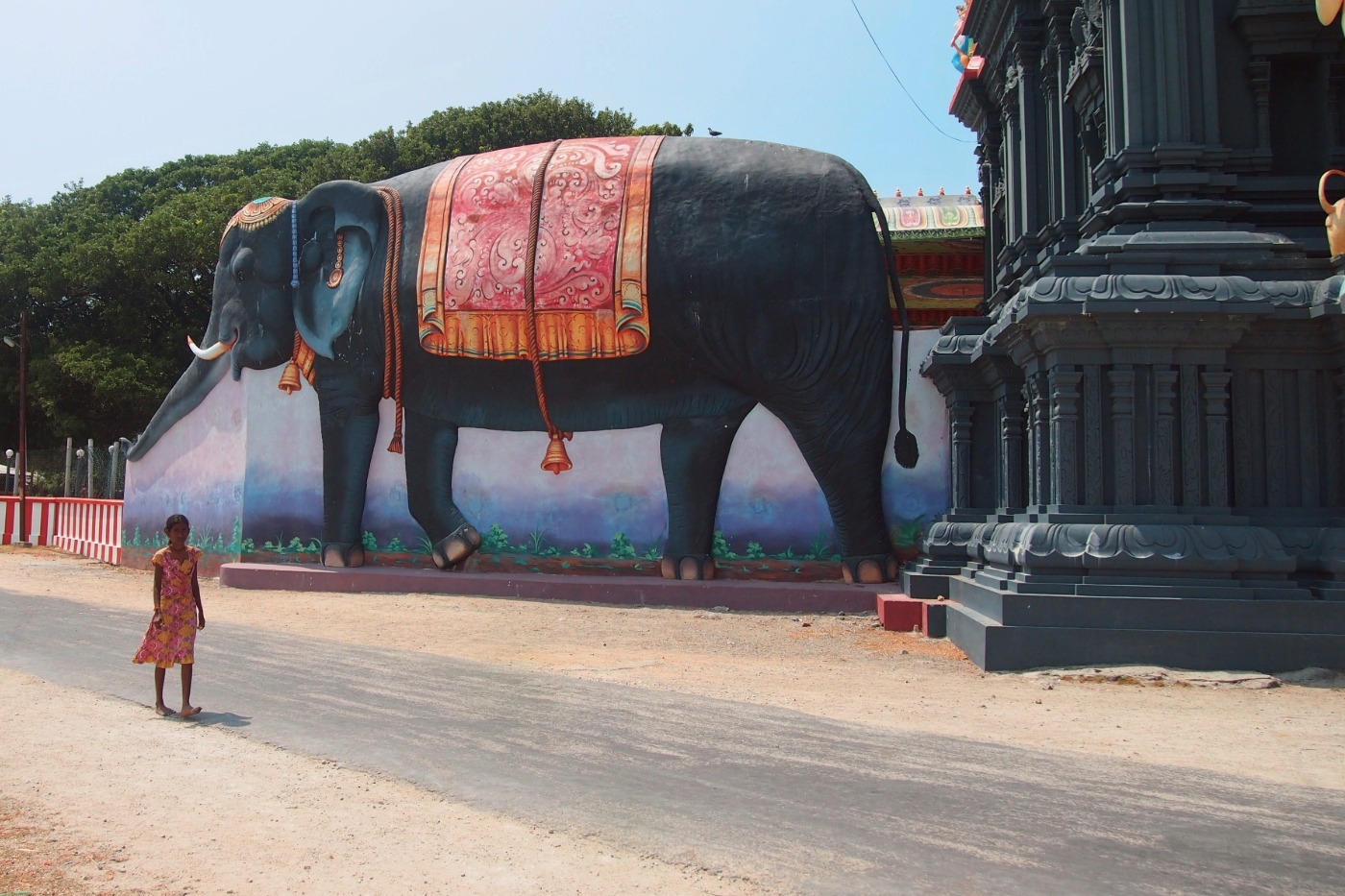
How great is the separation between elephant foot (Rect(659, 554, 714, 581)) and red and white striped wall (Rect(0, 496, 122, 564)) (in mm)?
10107

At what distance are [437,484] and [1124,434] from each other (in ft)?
27.8

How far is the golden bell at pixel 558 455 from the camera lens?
1366 cm

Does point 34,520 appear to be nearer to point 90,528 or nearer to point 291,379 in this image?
point 90,528

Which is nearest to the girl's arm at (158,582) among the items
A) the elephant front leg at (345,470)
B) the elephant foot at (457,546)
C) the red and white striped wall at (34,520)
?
the elephant foot at (457,546)

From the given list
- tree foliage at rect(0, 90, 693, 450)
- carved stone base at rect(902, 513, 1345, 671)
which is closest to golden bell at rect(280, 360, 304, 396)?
carved stone base at rect(902, 513, 1345, 671)

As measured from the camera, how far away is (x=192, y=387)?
16.2 m

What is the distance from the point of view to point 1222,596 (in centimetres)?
792

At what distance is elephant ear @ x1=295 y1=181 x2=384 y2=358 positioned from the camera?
1418cm

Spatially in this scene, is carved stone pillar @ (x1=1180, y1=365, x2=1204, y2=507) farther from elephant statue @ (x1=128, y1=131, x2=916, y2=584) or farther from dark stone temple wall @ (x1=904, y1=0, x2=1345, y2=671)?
elephant statue @ (x1=128, y1=131, x2=916, y2=584)

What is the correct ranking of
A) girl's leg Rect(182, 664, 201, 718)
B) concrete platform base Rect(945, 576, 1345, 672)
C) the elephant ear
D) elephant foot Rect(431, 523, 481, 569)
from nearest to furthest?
girl's leg Rect(182, 664, 201, 718)
concrete platform base Rect(945, 576, 1345, 672)
elephant foot Rect(431, 523, 481, 569)
the elephant ear

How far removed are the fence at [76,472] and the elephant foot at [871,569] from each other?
11808 millimetres

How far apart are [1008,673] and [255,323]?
1090cm

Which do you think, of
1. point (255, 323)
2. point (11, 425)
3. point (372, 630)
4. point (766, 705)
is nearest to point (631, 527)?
point (372, 630)

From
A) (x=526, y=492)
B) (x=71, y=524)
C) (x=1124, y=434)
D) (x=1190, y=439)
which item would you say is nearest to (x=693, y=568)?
(x=526, y=492)
